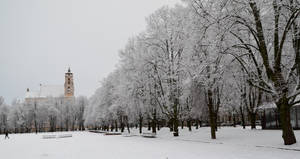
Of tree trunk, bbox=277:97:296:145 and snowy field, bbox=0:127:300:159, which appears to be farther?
tree trunk, bbox=277:97:296:145

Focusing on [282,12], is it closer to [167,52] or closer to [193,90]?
[167,52]

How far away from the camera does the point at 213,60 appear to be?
59.1 ft

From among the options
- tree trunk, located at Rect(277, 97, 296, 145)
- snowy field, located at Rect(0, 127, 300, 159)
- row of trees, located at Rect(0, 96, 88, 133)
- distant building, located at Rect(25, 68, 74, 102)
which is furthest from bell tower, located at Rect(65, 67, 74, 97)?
tree trunk, located at Rect(277, 97, 296, 145)

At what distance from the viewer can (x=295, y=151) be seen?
13109mm

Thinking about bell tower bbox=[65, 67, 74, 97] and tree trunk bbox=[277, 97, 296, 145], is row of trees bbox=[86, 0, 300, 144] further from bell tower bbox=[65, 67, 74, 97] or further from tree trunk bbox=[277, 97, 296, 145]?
bell tower bbox=[65, 67, 74, 97]

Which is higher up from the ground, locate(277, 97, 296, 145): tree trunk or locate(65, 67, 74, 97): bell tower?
locate(65, 67, 74, 97): bell tower

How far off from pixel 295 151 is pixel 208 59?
813 cm

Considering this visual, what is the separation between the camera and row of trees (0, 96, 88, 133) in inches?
3804

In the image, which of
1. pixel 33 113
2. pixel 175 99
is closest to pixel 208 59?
pixel 175 99

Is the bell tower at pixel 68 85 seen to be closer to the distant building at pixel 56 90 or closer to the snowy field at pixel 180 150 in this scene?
the distant building at pixel 56 90

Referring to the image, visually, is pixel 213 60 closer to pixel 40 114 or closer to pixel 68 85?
pixel 40 114

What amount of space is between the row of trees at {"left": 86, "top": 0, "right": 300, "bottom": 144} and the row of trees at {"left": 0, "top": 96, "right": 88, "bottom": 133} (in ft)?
195

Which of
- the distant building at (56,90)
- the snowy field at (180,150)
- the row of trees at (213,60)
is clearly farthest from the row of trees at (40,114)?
the snowy field at (180,150)

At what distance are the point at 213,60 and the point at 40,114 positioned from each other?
94.1 metres
